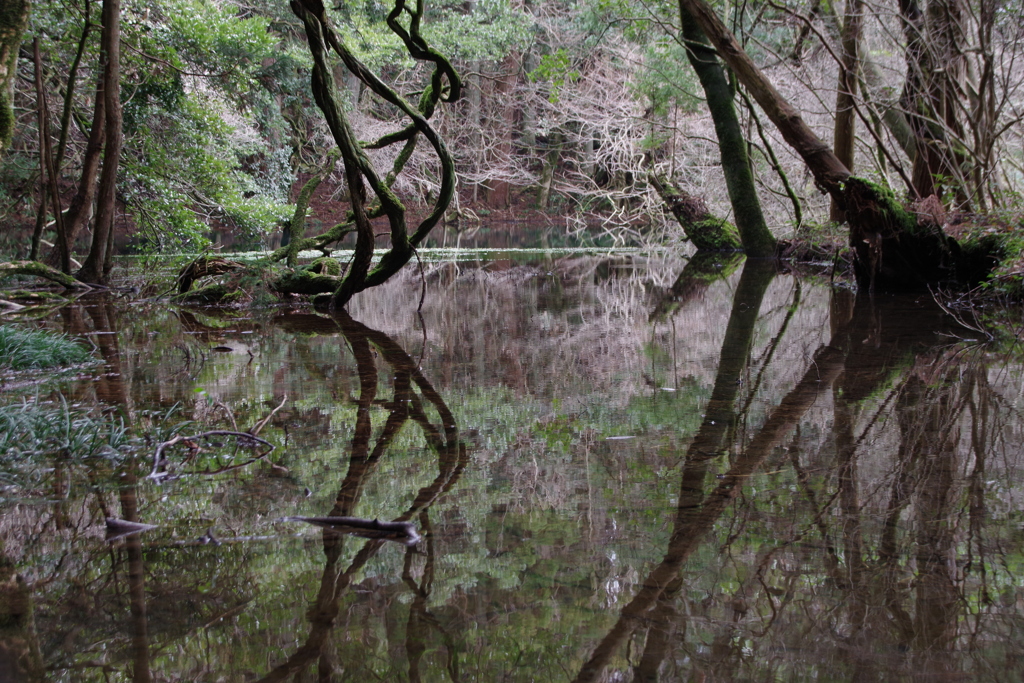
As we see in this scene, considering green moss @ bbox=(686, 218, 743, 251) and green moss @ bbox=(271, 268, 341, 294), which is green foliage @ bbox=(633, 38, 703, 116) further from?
green moss @ bbox=(271, 268, 341, 294)

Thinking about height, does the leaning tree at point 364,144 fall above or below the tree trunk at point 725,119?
below

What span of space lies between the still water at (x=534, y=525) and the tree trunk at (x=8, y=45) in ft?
5.23

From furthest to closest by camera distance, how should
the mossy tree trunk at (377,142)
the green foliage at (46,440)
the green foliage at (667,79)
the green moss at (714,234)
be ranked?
1. the green moss at (714,234)
2. the green foliage at (667,79)
3. the mossy tree trunk at (377,142)
4. the green foliage at (46,440)

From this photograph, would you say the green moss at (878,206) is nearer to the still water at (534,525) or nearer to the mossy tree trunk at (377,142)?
the still water at (534,525)

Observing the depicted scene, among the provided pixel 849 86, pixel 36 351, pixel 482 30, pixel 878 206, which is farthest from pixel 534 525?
pixel 482 30

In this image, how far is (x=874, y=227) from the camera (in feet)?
27.5

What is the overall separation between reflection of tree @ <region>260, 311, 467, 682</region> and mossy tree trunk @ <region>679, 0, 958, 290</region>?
209 inches

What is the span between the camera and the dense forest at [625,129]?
794 cm

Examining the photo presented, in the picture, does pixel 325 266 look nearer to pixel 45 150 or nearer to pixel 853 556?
pixel 45 150

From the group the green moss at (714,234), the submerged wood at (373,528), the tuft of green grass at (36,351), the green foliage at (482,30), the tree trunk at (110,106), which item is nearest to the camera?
the submerged wood at (373,528)

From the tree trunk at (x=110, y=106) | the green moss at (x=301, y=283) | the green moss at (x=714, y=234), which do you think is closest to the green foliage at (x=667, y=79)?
the green moss at (x=714, y=234)

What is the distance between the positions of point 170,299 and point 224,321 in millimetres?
1746

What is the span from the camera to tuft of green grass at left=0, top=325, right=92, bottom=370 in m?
4.67

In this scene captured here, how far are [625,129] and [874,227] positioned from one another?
12.2 meters
